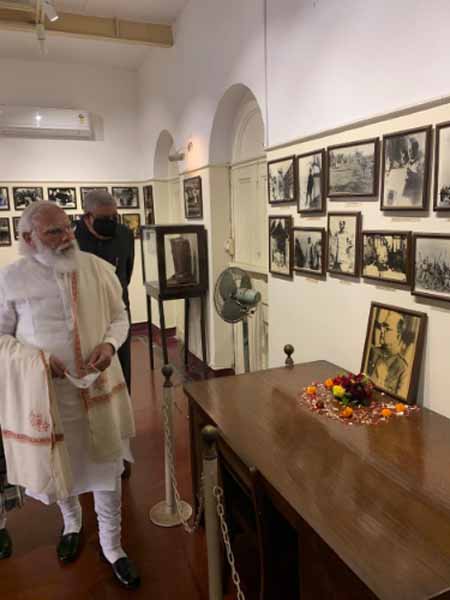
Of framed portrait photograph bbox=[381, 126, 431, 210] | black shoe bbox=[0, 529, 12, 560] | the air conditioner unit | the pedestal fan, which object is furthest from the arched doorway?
the air conditioner unit

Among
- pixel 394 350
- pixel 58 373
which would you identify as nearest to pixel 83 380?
pixel 58 373

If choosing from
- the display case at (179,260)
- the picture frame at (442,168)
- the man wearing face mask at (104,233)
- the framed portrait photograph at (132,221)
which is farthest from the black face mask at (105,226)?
the framed portrait photograph at (132,221)

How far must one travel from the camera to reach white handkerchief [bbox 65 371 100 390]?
1849 mm

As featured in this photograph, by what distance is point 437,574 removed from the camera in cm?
105

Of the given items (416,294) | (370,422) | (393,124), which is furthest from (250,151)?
(370,422)

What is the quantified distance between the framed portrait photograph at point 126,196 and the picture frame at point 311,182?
4.08 meters

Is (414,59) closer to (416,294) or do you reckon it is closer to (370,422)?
(416,294)

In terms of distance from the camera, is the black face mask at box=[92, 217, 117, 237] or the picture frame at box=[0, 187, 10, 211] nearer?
the black face mask at box=[92, 217, 117, 237]

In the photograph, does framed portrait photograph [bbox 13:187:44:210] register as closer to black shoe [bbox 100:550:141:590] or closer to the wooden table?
the wooden table

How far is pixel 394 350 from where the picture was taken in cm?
206

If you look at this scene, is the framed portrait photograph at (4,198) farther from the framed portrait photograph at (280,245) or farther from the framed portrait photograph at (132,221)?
the framed portrait photograph at (280,245)

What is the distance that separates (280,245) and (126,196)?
388 centimetres

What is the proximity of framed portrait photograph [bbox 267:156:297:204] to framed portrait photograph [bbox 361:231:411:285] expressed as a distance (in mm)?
725

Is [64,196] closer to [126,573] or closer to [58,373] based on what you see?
[58,373]
